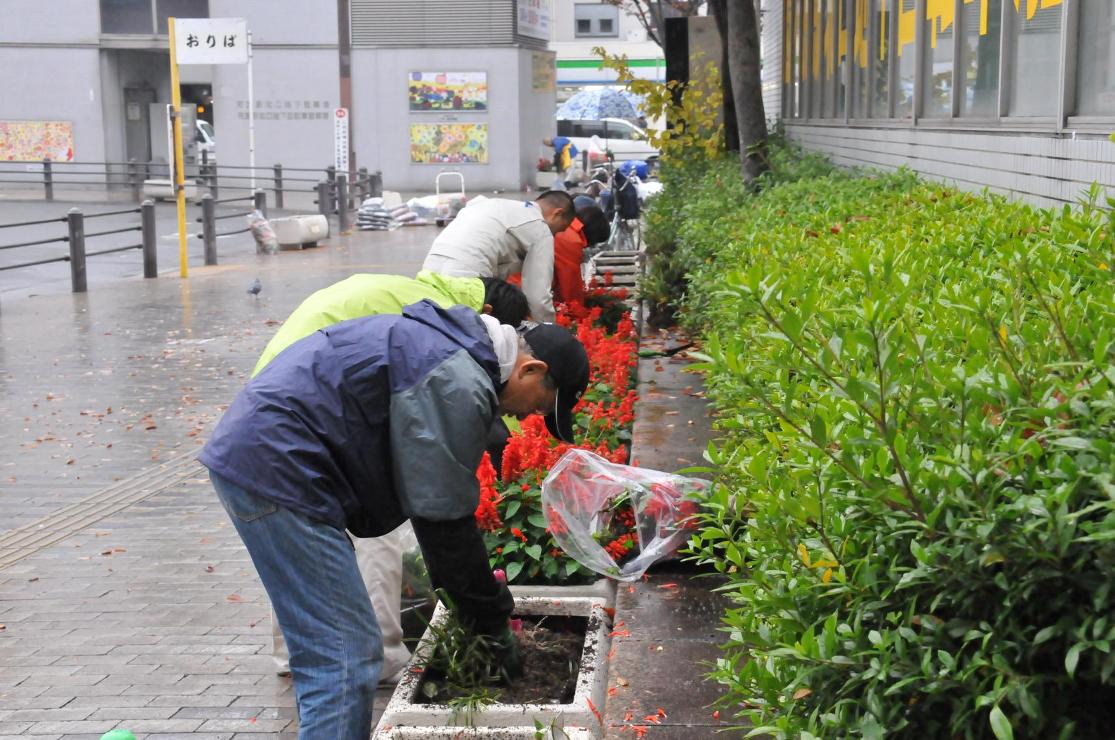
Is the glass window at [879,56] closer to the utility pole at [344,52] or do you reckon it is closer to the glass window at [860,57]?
the glass window at [860,57]

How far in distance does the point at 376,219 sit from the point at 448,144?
10365 mm

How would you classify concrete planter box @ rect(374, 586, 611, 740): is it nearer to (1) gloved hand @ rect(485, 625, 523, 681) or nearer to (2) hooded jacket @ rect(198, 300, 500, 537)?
(1) gloved hand @ rect(485, 625, 523, 681)

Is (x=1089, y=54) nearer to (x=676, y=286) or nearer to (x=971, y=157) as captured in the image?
(x=971, y=157)

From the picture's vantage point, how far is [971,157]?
8.34 m

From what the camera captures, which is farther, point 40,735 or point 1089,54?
point 1089,54

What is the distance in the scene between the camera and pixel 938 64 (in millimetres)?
9891

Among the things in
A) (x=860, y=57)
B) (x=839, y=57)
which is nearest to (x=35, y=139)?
(x=839, y=57)

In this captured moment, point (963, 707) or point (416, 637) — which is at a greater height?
point (963, 707)

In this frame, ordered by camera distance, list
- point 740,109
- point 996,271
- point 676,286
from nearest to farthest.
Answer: point 996,271
point 676,286
point 740,109

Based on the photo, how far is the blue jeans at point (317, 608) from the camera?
3.21 meters

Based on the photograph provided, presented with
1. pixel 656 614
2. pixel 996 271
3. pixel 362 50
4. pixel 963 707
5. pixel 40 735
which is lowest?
pixel 40 735

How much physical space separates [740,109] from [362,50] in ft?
82.1

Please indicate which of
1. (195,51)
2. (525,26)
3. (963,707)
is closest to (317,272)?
(195,51)

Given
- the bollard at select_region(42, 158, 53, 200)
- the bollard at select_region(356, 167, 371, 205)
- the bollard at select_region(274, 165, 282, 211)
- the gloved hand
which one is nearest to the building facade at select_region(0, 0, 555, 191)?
the bollard at select_region(42, 158, 53, 200)
